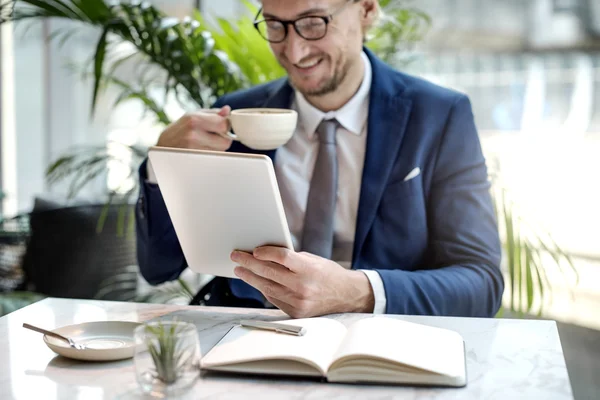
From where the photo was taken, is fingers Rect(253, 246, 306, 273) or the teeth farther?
the teeth

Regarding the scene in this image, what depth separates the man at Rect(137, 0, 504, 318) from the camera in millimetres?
1812

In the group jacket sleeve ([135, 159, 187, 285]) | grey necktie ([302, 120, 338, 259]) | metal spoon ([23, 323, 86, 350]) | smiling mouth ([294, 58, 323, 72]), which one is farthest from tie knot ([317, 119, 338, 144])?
metal spoon ([23, 323, 86, 350])

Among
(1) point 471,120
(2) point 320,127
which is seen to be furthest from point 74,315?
(1) point 471,120

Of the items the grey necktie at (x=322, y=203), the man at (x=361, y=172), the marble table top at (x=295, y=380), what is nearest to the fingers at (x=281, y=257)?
the marble table top at (x=295, y=380)

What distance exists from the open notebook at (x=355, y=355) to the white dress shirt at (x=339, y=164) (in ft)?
2.36

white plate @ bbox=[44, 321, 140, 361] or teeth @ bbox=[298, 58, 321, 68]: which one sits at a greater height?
teeth @ bbox=[298, 58, 321, 68]

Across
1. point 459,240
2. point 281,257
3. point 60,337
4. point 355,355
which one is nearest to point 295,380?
point 355,355

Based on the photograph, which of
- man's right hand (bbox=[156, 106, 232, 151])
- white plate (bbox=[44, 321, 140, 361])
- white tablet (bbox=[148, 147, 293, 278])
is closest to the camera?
white plate (bbox=[44, 321, 140, 361])

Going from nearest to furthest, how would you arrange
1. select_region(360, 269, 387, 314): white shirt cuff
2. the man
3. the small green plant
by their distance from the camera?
the small green plant, select_region(360, 269, 387, 314): white shirt cuff, the man

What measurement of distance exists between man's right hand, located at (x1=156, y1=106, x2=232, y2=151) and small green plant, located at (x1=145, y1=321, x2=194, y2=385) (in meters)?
0.70

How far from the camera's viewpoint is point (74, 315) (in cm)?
145

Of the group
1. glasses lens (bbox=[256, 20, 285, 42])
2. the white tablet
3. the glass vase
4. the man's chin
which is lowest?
the glass vase

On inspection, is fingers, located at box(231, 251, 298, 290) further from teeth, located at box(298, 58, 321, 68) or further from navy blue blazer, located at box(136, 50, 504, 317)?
teeth, located at box(298, 58, 321, 68)

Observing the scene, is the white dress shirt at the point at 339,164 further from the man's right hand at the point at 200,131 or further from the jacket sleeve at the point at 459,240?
the man's right hand at the point at 200,131
